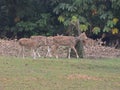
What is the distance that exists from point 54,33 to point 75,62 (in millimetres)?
11341

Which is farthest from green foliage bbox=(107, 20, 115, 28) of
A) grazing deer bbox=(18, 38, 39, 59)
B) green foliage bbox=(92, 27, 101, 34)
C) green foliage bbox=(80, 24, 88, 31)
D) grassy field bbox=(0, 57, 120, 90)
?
grassy field bbox=(0, 57, 120, 90)

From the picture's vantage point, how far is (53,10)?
90.4ft

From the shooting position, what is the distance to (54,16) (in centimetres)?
2850

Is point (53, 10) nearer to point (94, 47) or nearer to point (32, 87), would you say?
point (94, 47)

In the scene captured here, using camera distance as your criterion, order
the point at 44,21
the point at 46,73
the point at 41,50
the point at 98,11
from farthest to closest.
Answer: the point at 44,21 < the point at 98,11 < the point at 41,50 < the point at 46,73

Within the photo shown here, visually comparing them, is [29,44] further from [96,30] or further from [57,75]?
[96,30]

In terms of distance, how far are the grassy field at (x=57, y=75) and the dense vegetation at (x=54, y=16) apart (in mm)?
8674

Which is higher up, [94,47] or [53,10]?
[53,10]

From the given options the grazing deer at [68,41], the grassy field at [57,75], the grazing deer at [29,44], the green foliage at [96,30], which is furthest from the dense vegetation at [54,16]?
the grassy field at [57,75]

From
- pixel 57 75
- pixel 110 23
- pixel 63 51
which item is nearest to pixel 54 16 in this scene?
pixel 110 23

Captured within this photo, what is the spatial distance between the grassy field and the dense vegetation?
28.5 feet

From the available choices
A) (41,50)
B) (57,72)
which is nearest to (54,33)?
(41,50)

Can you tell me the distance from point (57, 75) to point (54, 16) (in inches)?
555

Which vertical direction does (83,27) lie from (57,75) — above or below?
above
